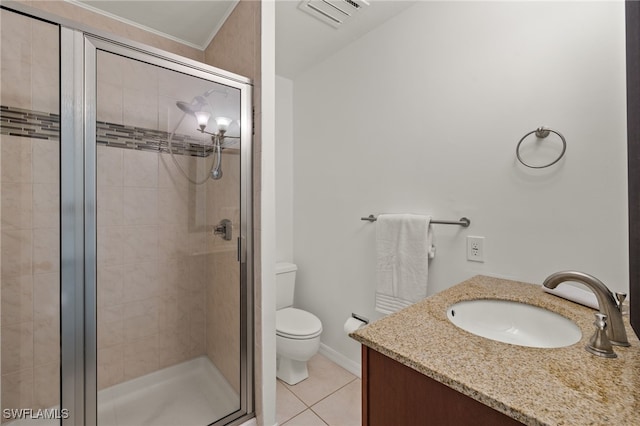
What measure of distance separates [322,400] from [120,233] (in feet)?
4.90

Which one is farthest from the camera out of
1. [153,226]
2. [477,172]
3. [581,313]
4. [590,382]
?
[153,226]

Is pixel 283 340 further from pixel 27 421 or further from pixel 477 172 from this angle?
pixel 477 172

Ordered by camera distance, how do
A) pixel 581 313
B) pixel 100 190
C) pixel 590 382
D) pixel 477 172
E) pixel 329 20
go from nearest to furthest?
pixel 590 382, pixel 581 313, pixel 100 190, pixel 477 172, pixel 329 20

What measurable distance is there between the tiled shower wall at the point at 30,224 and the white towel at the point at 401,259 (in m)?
1.56

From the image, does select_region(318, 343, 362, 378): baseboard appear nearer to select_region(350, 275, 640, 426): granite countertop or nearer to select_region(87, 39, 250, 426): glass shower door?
select_region(87, 39, 250, 426): glass shower door

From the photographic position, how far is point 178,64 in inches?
52.3

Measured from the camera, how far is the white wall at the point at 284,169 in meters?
2.54

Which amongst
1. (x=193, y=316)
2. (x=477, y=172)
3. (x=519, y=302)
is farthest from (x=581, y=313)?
(x=193, y=316)

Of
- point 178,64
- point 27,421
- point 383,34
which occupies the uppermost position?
point 383,34

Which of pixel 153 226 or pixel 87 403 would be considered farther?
pixel 153 226

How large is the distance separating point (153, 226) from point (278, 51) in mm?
1554

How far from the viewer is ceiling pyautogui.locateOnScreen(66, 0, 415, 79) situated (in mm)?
1743

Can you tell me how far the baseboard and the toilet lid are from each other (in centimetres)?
37

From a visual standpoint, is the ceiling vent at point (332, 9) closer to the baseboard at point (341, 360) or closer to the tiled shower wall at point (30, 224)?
the tiled shower wall at point (30, 224)
